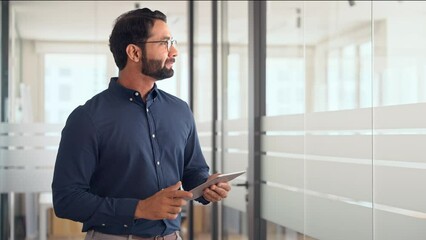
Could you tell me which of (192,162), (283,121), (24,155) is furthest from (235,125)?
(192,162)

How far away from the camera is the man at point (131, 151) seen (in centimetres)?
202

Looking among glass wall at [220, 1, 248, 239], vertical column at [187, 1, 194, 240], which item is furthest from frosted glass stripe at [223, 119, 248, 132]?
vertical column at [187, 1, 194, 240]

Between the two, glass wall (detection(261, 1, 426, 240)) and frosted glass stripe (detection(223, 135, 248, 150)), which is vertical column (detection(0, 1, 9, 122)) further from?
glass wall (detection(261, 1, 426, 240))

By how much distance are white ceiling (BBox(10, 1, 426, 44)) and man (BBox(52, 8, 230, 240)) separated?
1639mm

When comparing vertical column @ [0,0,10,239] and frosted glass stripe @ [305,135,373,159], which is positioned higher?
vertical column @ [0,0,10,239]

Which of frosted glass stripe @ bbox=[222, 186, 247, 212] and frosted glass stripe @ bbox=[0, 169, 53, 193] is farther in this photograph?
frosted glass stripe @ bbox=[0, 169, 53, 193]

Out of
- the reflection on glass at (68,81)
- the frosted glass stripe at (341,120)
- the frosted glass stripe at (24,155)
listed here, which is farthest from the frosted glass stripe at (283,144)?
the frosted glass stripe at (24,155)

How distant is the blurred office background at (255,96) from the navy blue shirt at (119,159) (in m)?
0.66

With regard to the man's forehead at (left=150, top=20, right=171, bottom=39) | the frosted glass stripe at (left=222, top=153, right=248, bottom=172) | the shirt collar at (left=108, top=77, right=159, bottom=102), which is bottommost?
the frosted glass stripe at (left=222, top=153, right=248, bottom=172)

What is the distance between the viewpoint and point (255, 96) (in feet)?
12.0

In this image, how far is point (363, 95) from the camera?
4207 mm

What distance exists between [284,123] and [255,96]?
42 cm

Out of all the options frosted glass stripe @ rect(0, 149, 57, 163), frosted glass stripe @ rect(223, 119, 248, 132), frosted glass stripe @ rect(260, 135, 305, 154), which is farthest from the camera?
→ frosted glass stripe @ rect(0, 149, 57, 163)

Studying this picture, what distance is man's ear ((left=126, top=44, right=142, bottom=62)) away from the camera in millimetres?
2193
